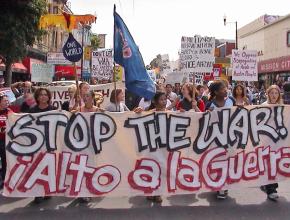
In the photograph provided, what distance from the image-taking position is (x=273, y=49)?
155ft

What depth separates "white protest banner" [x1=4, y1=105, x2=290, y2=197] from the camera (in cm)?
662

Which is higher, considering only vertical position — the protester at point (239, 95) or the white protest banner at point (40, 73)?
the white protest banner at point (40, 73)

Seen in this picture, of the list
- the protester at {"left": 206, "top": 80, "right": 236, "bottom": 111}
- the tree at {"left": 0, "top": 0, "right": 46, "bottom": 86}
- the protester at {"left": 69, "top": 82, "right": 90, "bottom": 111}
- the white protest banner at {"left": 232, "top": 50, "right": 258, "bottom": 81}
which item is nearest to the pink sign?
the tree at {"left": 0, "top": 0, "right": 46, "bottom": 86}

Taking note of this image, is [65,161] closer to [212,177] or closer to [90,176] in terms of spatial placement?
[90,176]

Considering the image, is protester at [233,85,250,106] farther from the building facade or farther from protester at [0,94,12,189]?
the building facade

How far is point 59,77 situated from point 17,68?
920cm

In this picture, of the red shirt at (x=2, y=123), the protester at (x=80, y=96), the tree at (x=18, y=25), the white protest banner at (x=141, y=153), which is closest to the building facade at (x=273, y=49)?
the tree at (x=18, y=25)

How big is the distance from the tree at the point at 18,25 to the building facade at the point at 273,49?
1983 cm

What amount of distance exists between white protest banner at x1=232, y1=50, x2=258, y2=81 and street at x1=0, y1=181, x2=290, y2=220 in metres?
9.19

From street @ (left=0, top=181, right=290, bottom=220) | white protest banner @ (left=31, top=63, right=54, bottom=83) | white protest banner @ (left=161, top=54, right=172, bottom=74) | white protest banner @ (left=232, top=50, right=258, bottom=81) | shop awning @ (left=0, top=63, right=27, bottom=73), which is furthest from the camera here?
shop awning @ (left=0, top=63, right=27, bottom=73)

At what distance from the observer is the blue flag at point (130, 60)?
7.34 m

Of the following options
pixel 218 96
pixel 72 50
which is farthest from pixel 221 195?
pixel 72 50

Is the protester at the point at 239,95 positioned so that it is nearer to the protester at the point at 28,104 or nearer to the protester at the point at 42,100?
the protester at the point at 42,100

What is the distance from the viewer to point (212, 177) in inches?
269
